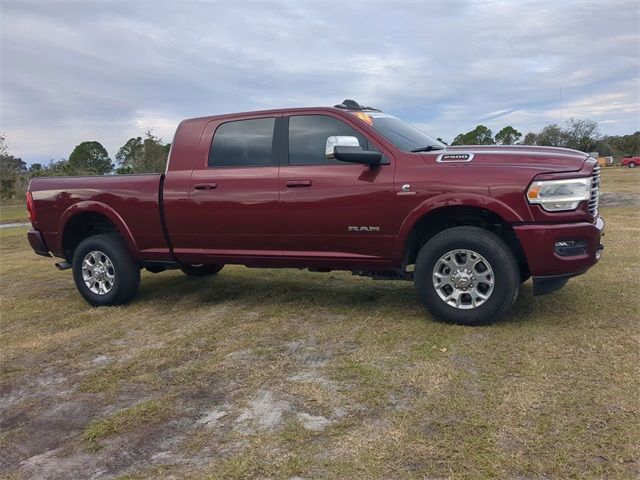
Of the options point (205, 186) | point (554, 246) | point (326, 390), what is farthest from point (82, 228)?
point (554, 246)

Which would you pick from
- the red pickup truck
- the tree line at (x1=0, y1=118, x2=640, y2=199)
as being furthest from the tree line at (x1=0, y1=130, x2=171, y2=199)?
the red pickup truck

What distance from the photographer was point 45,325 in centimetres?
552

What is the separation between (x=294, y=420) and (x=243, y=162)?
9.88ft

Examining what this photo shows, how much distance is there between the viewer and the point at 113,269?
19.9ft

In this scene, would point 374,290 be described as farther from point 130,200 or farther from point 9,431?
point 9,431

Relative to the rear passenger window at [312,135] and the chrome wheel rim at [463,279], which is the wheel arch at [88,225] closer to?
the rear passenger window at [312,135]

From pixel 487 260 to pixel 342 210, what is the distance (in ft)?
4.32

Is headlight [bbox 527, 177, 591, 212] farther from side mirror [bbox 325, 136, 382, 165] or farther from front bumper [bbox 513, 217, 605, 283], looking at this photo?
side mirror [bbox 325, 136, 382, 165]

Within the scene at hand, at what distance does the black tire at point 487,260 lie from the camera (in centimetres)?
441

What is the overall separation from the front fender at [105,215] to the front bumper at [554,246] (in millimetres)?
3945

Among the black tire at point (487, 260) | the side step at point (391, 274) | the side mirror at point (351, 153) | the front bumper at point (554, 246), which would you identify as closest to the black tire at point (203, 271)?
the side step at point (391, 274)

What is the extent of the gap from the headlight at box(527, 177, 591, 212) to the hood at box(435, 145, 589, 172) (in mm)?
110

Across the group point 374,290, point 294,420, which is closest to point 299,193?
point 374,290

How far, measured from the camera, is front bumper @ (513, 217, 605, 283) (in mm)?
4285
